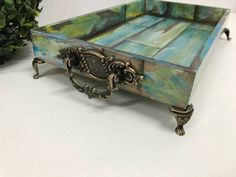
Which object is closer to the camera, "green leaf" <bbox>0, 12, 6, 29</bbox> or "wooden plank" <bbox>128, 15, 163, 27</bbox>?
"green leaf" <bbox>0, 12, 6, 29</bbox>

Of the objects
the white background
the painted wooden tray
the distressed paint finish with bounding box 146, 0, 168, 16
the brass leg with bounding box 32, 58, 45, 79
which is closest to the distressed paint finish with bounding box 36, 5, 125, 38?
the painted wooden tray

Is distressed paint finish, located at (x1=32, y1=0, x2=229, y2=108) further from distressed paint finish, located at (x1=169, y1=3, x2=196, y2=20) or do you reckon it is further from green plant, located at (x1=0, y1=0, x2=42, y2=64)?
green plant, located at (x1=0, y1=0, x2=42, y2=64)

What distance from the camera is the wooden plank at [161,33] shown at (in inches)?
40.5

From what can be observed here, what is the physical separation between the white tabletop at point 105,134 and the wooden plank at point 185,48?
0.42 feet

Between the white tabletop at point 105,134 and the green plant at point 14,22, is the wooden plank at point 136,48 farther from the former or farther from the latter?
the green plant at point 14,22

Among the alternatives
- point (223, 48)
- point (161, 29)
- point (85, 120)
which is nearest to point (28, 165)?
point (85, 120)

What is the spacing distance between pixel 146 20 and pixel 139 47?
1.30 feet

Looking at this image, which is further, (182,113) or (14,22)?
(14,22)

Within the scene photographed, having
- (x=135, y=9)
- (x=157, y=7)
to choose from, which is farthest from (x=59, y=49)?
(x=157, y=7)

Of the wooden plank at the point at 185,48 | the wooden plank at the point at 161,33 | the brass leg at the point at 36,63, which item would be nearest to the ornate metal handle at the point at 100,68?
the brass leg at the point at 36,63

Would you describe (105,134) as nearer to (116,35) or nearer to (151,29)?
(116,35)

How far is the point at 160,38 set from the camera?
108 cm

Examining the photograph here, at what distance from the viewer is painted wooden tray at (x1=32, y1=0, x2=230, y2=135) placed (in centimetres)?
60

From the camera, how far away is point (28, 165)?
53 centimetres
